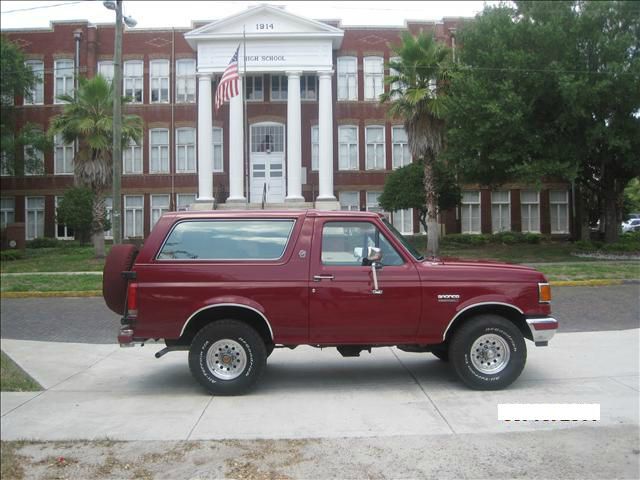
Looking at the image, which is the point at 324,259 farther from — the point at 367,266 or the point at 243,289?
the point at 243,289

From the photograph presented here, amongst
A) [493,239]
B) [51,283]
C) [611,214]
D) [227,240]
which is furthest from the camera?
[493,239]

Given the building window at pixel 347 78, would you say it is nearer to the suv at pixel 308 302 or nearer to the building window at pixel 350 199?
the building window at pixel 350 199

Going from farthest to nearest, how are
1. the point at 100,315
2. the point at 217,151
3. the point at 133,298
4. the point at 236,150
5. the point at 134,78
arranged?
the point at 134,78 < the point at 217,151 < the point at 236,150 < the point at 100,315 < the point at 133,298

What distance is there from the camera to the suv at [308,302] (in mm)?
6324

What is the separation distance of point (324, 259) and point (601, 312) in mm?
7306

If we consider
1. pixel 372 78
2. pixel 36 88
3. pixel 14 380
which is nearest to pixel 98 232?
pixel 36 88

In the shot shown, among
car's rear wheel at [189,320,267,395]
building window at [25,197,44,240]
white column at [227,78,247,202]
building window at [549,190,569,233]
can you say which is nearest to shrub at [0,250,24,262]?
building window at [25,197,44,240]

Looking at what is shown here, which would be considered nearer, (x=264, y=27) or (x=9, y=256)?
(x=9, y=256)

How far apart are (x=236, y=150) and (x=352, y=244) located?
2277cm

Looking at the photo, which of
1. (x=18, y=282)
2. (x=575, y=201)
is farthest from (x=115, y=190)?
(x=575, y=201)

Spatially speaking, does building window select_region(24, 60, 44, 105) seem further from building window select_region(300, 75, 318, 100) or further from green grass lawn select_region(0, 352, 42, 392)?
green grass lawn select_region(0, 352, 42, 392)

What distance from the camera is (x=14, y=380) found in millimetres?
6691

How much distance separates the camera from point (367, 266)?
6445mm

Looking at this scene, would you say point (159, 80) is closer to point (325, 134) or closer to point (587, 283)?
point (325, 134)
